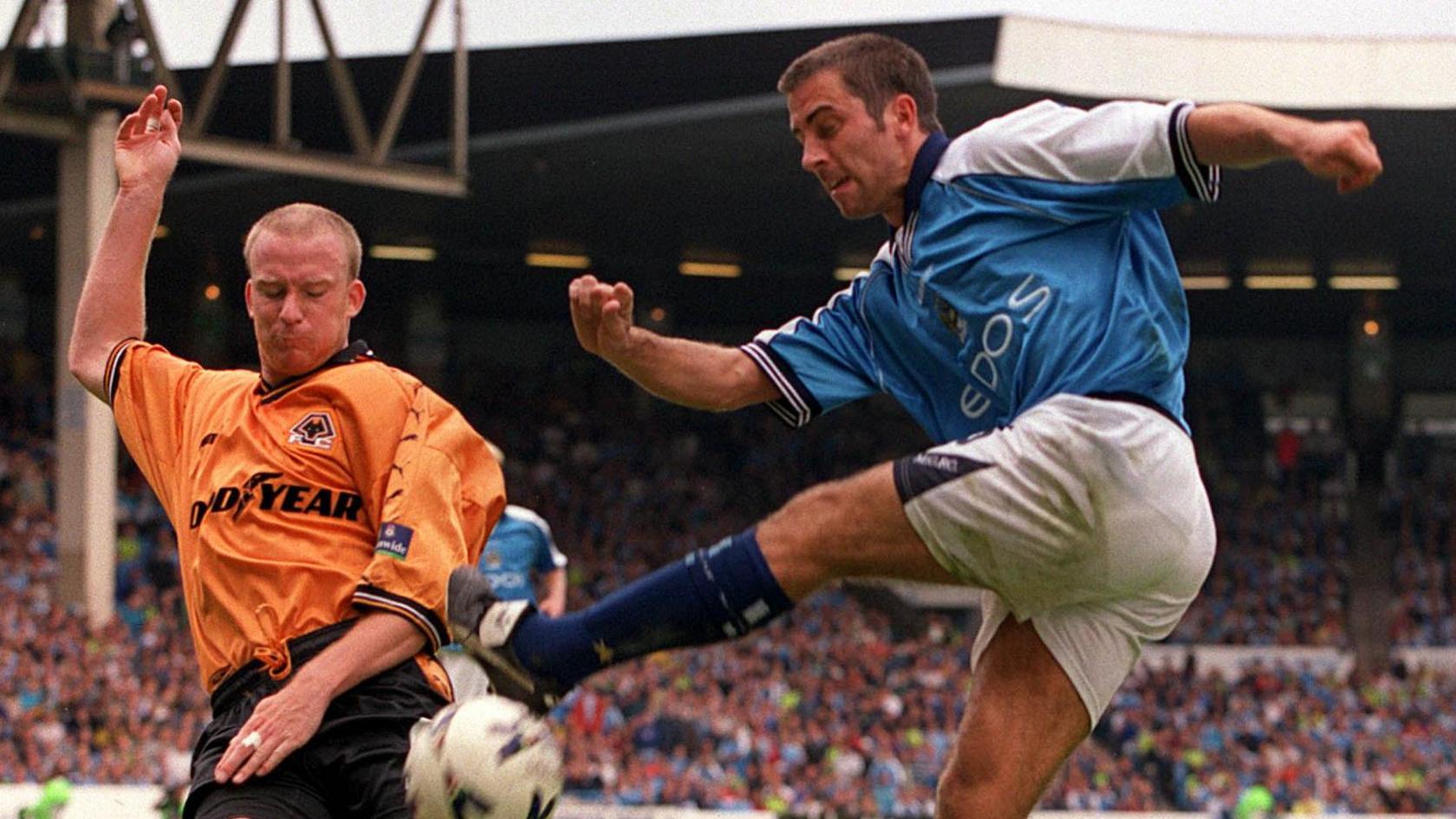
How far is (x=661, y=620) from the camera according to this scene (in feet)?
12.6

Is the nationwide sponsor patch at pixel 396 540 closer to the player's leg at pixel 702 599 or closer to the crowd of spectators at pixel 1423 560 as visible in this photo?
the player's leg at pixel 702 599

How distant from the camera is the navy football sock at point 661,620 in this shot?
Answer: 3822 millimetres

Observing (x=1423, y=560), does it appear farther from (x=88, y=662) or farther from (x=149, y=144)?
(x=149, y=144)

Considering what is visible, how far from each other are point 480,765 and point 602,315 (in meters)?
1.22

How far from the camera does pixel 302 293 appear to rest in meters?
4.12

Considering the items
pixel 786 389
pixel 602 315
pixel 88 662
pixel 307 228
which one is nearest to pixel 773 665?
pixel 88 662

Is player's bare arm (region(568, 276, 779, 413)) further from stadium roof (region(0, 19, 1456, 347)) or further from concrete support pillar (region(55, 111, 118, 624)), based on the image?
stadium roof (region(0, 19, 1456, 347))

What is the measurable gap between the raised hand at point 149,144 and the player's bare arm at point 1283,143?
8.04ft

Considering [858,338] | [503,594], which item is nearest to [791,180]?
[503,594]

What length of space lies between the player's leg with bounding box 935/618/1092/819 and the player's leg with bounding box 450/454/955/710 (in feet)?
2.54

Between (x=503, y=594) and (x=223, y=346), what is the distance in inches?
921

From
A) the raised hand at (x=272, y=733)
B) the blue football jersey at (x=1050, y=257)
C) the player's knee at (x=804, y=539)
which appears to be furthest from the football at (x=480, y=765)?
the blue football jersey at (x=1050, y=257)

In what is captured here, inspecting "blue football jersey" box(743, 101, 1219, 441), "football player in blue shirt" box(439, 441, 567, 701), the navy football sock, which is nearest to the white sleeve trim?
"blue football jersey" box(743, 101, 1219, 441)

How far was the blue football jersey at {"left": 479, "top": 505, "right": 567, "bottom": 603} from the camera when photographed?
10.3 metres
